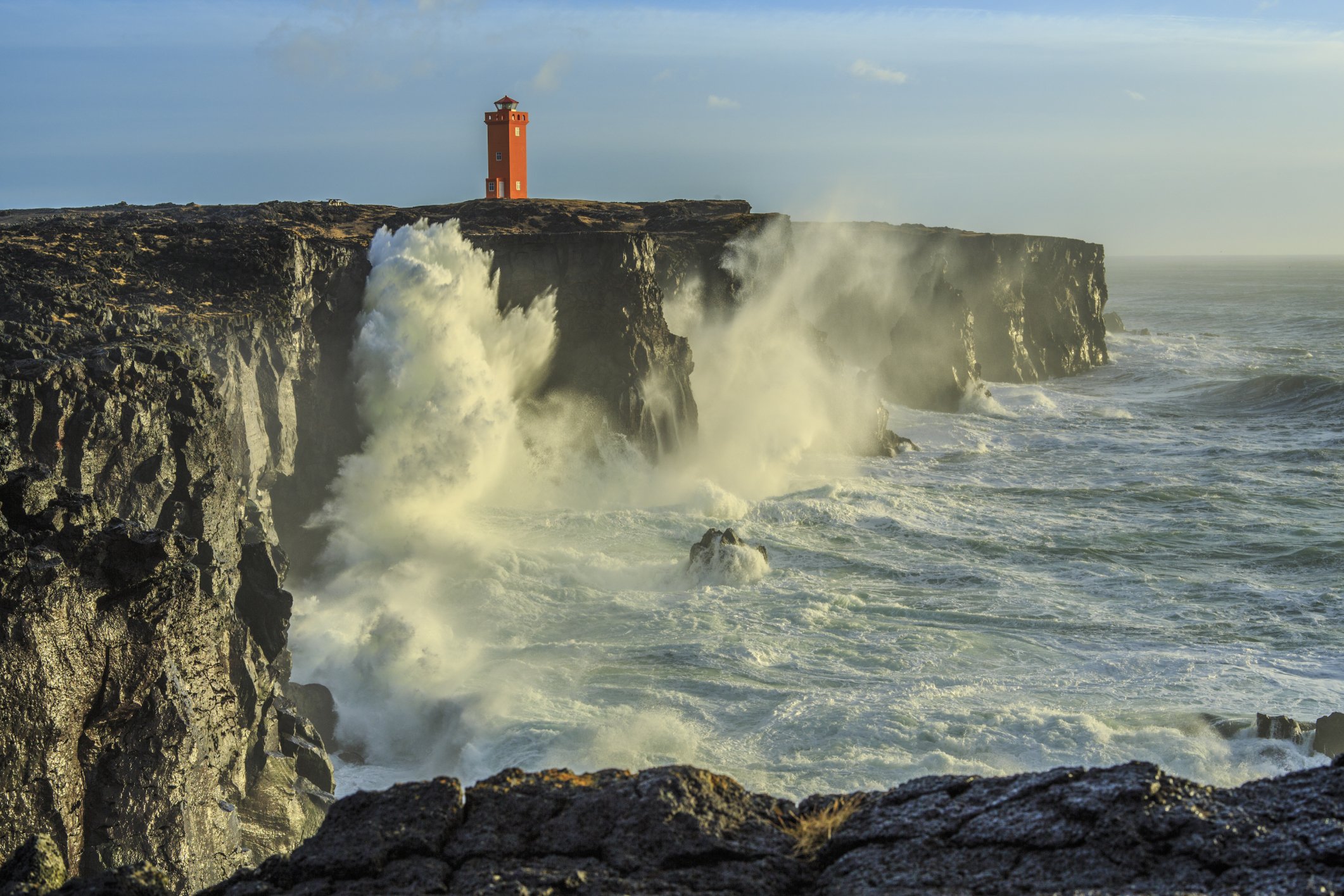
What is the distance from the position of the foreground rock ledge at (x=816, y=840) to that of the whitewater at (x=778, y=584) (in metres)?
9.25

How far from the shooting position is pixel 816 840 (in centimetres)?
567

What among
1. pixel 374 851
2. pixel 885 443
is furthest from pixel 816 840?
pixel 885 443

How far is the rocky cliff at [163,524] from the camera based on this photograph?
10453 millimetres

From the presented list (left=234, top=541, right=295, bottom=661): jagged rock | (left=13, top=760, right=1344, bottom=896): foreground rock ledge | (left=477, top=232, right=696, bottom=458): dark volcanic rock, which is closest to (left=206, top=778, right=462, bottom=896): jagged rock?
(left=13, top=760, right=1344, bottom=896): foreground rock ledge

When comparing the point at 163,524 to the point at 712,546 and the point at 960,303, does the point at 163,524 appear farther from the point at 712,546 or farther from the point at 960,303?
the point at 960,303

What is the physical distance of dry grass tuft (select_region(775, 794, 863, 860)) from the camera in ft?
18.3

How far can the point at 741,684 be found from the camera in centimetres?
1831

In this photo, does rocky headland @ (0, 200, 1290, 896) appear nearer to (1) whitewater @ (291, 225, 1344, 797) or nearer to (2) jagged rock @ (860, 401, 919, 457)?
(1) whitewater @ (291, 225, 1344, 797)

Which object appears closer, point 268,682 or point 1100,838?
point 1100,838

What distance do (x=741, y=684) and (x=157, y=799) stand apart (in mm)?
9504

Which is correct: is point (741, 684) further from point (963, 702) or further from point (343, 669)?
point (343, 669)

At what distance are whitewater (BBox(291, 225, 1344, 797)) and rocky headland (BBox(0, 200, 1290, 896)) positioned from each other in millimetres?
1534

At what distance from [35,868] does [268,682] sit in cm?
986

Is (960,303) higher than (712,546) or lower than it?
higher
